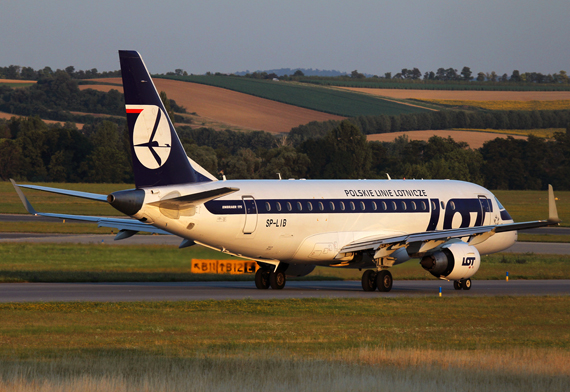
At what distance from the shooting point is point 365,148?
123 m

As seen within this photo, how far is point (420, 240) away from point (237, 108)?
147747 millimetres

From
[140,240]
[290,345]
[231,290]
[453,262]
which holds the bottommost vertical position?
[290,345]

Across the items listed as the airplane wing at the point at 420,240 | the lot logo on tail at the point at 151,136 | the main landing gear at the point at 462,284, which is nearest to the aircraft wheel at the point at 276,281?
the airplane wing at the point at 420,240

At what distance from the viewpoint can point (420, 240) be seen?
33.6 metres

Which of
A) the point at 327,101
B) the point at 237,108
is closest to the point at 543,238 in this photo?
the point at 237,108

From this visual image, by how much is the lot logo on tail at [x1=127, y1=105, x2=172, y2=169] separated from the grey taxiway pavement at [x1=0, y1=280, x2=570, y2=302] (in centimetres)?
523

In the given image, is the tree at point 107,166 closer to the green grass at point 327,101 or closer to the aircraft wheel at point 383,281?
the green grass at point 327,101

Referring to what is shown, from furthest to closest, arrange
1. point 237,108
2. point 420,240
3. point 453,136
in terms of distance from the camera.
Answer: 1. point 237,108
2. point 453,136
3. point 420,240

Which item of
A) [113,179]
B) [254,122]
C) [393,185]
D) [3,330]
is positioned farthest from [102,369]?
[254,122]

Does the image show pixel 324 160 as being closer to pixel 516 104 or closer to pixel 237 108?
pixel 237 108

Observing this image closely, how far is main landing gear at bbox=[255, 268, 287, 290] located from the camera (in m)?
36.5

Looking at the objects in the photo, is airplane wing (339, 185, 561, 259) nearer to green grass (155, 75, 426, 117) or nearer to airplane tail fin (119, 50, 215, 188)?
airplane tail fin (119, 50, 215, 188)

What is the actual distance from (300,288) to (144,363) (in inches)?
805

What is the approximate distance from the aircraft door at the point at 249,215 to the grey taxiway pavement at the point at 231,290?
2.62m
